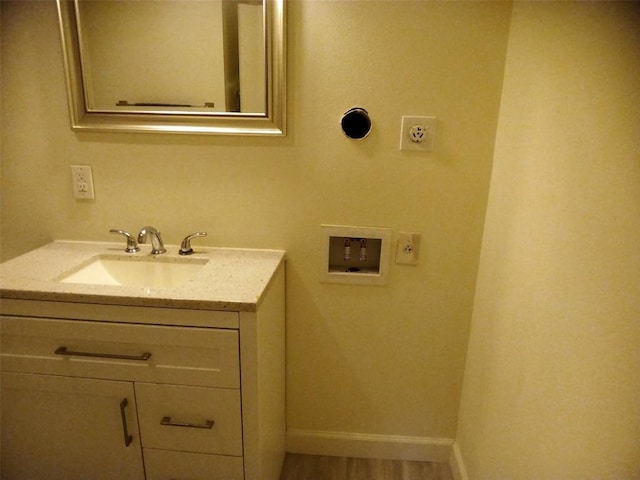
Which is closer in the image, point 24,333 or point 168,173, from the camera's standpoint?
point 24,333

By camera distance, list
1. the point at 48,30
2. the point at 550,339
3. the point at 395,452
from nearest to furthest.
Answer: the point at 550,339, the point at 48,30, the point at 395,452

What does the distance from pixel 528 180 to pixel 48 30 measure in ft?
5.19

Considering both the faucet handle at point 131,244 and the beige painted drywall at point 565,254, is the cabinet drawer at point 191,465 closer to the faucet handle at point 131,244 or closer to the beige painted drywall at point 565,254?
the faucet handle at point 131,244

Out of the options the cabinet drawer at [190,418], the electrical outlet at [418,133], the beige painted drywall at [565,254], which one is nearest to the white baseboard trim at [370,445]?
the beige painted drywall at [565,254]

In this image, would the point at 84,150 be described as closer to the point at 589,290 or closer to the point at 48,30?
the point at 48,30

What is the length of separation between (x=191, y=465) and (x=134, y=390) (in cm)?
29

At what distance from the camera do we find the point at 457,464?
1.48 m

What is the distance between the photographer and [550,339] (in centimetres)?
87

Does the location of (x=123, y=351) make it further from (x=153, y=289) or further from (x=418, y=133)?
(x=418, y=133)

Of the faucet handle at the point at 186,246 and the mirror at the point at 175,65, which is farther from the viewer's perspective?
the faucet handle at the point at 186,246

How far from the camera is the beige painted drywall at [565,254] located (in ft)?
2.10

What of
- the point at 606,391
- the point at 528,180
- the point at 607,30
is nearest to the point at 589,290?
the point at 606,391

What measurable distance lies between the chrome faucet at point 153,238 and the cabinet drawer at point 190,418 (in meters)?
0.47

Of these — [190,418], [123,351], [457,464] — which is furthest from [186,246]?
[457,464]
